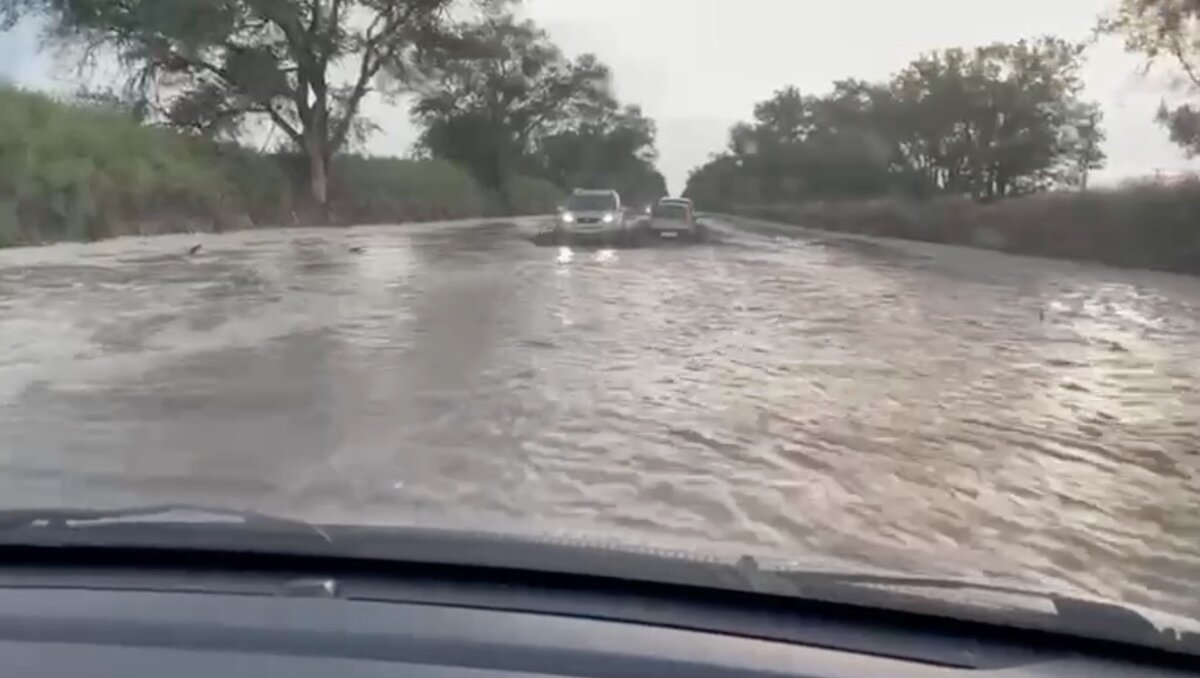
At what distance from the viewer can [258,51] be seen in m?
43.8

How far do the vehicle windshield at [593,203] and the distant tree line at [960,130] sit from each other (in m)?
10.3

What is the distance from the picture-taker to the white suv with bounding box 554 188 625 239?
124 ft

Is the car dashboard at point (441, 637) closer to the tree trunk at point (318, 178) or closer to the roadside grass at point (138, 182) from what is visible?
the roadside grass at point (138, 182)

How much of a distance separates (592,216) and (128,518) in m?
34.6

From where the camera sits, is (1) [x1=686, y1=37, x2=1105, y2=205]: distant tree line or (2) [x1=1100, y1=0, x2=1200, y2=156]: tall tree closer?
(2) [x1=1100, y1=0, x2=1200, y2=156]: tall tree

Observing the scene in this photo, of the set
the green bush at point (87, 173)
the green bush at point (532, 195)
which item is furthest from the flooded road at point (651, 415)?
the green bush at point (532, 195)

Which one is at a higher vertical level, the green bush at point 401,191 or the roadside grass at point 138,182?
the roadside grass at point 138,182

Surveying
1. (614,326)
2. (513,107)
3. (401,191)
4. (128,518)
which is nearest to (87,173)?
(614,326)

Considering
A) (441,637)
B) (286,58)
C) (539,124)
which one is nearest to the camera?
(441,637)

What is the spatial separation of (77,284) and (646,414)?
1259 cm

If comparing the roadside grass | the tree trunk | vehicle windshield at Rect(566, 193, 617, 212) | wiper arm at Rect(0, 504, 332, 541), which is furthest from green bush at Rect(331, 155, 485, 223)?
wiper arm at Rect(0, 504, 332, 541)

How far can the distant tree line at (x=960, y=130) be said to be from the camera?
43.8 meters

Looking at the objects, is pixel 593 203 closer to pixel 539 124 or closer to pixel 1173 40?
A: pixel 1173 40

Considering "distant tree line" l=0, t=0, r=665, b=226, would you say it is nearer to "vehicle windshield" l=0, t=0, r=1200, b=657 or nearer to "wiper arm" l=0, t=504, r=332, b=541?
"vehicle windshield" l=0, t=0, r=1200, b=657
